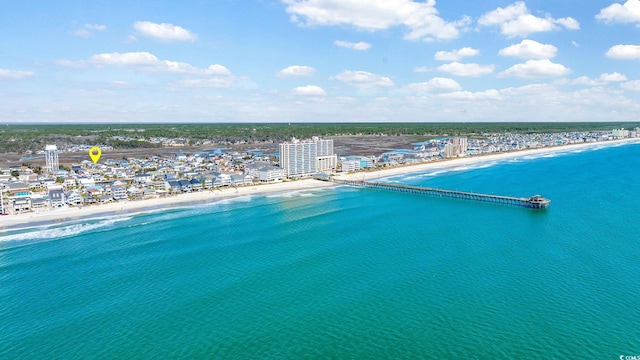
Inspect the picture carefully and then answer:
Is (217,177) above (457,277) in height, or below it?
above

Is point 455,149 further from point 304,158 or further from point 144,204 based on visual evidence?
point 144,204

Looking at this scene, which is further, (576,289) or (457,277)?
(457,277)

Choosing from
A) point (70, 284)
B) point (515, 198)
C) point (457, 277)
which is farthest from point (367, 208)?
point (70, 284)

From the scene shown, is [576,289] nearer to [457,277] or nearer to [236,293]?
[457,277]

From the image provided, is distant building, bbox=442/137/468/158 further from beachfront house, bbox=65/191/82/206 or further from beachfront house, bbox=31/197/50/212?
beachfront house, bbox=31/197/50/212

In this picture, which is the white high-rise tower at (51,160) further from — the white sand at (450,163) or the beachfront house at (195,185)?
the white sand at (450,163)

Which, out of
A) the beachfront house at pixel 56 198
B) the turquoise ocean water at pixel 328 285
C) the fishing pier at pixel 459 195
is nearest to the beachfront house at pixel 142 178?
the beachfront house at pixel 56 198
